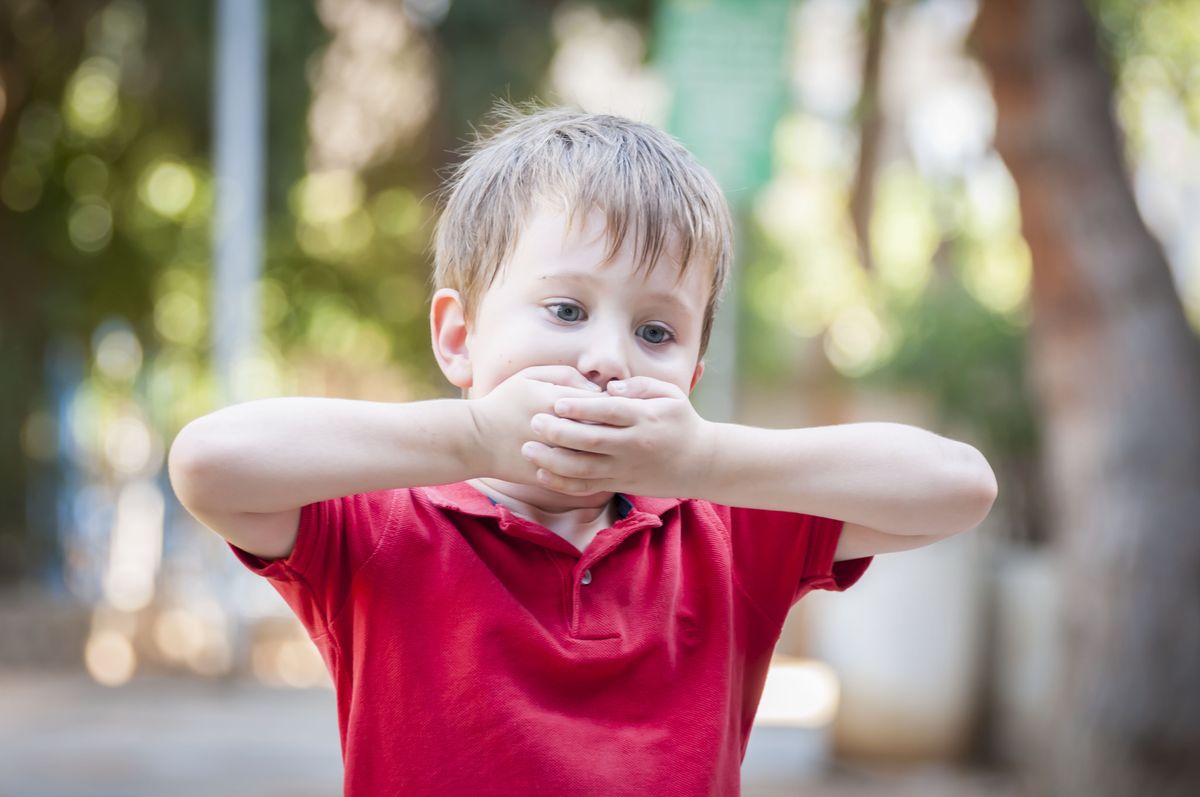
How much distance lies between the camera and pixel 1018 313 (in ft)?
27.1

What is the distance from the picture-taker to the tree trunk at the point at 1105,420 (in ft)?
14.5

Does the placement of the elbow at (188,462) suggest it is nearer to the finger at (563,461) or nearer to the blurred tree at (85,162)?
the finger at (563,461)

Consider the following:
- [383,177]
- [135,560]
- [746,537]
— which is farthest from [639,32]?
[746,537]

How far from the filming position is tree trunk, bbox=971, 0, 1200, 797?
4406 millimetres

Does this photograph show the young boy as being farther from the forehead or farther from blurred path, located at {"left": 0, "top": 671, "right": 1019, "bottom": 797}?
blurred path, located at {"left": 0, "top": 671, "right": 1019, "bottom": 797}

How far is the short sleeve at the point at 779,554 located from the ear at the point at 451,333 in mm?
376

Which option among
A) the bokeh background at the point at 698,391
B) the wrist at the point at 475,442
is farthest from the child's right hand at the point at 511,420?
the bokeh background at the point at 698,391

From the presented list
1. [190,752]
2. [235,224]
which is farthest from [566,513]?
[235,224]

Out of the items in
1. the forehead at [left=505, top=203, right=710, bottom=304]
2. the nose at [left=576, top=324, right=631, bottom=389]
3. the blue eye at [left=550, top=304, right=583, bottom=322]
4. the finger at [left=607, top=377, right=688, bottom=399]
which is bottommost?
the finger at [left=607, top=377, right=688, bottom=399]

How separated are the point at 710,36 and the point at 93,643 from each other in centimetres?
540

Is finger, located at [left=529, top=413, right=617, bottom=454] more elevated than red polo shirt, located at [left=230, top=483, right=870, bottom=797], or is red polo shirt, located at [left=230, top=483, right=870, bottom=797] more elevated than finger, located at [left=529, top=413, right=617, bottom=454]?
finger, located at [left=529, top=413, right=617, bottom=454]

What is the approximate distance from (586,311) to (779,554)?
1.20ft

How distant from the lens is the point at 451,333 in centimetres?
162

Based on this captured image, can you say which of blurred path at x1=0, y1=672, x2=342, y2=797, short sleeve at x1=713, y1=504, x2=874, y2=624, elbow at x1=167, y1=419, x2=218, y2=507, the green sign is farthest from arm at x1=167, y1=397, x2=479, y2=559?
the green sign
